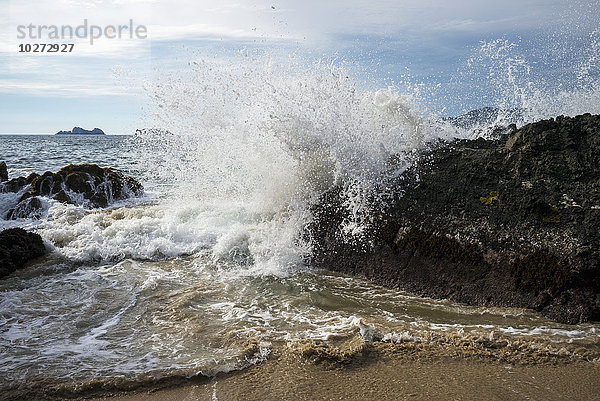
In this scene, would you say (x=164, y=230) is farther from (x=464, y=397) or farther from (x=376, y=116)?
(x=464, y=397)

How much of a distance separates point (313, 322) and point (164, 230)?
3.38 m

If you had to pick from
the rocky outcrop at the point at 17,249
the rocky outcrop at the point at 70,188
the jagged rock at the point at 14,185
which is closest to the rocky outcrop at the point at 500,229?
the rocky outcrop at the point at 17,249

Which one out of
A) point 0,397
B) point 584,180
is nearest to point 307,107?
point 584,180

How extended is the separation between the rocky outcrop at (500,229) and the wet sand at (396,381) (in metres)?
0.91

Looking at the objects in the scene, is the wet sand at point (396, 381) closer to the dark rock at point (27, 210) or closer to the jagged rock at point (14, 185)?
the dark rock at point (27, 210)

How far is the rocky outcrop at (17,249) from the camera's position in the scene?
4.84 meters

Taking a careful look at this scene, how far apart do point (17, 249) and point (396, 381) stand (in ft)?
15.8

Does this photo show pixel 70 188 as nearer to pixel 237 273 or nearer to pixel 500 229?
pixel 237 273

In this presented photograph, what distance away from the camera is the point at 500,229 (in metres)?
3.92

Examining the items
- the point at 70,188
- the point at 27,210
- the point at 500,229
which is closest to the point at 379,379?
the point at 500,229

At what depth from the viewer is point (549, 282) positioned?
355 cm

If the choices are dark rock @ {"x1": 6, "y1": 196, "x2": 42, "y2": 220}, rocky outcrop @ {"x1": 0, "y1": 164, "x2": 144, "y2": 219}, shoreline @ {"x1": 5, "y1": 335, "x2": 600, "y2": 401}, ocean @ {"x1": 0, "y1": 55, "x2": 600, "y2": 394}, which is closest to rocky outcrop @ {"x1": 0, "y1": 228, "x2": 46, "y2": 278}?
ocean @ {"x1": 0, "y1": 55, "x2": 600, "y2": 394}

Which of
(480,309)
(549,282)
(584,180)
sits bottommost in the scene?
(480,309)

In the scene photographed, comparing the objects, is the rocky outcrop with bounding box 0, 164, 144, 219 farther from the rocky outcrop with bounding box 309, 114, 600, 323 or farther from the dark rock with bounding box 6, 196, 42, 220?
the rocky outcrop with bounding box 309, 114, 600, 323
